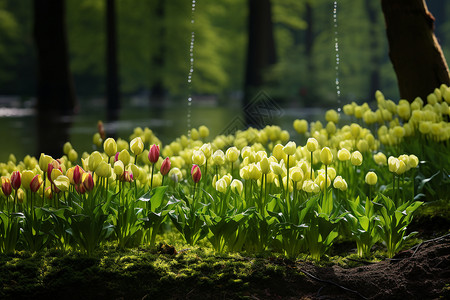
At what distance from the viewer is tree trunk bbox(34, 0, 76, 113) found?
13.3 m

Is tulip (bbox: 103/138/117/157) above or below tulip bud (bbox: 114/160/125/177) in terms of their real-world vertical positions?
above

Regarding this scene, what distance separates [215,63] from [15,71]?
1474cm

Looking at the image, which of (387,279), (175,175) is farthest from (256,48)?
(387,279)

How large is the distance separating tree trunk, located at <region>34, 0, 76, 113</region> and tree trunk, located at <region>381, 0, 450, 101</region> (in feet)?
31.2

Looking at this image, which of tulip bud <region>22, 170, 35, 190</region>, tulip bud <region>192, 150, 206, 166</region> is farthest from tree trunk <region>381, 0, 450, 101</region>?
tulip bud <region>22, 170, 35, 190</region>

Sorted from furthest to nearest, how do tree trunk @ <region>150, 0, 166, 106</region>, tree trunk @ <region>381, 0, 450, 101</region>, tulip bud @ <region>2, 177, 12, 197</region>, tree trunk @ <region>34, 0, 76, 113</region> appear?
tree trunk @ <region>150, 0, 166, 106</region> < tree trunk @ <region>34, 0, 76, 113</region> < tree trunk @ <region>381, 0, 450, 101</region> < tulip bud @ <region>2, 177, 12, 197</region>

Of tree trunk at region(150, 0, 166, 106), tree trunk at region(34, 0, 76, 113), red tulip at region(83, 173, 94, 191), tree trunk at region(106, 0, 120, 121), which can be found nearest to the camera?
red tulip at region(83, 173, 94, 191)

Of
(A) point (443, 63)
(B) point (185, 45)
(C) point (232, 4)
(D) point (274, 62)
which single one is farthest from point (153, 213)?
(C) point (232, 4)

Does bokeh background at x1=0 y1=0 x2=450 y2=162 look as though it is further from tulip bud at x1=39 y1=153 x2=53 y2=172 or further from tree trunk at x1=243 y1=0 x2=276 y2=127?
tulip bud at x1=39 y1=153 x2=53 y2=172

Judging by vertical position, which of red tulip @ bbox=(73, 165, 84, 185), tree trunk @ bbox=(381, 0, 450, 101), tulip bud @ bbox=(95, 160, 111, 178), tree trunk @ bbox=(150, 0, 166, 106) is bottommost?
red tulip @ bbox=(73, 165, 84, 185)

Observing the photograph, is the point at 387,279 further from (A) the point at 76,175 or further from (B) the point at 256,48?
(B) the point at 256,48

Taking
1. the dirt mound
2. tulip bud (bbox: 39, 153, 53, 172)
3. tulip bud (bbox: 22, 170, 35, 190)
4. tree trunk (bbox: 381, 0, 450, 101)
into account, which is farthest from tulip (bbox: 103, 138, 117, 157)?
tree trunk (bbox: 381, 0, 450, 101)

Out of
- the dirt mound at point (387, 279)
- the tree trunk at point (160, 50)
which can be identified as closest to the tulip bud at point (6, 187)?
the dirt mound at point (387, 279)

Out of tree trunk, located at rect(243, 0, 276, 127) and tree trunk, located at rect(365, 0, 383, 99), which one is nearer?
tree trunk, located at rect(243, 0, 276, 127)
